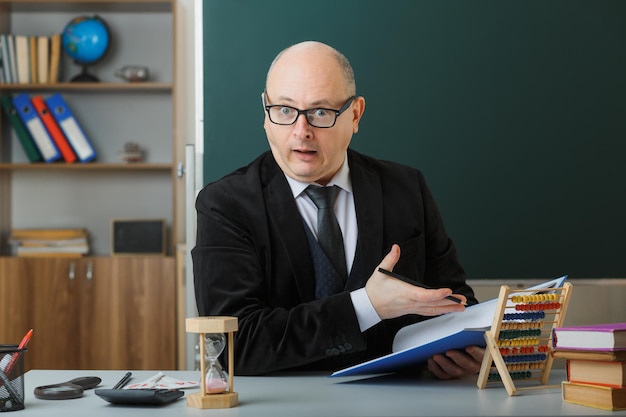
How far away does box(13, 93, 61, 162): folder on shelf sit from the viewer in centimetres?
468

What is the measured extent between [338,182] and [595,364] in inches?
33.2

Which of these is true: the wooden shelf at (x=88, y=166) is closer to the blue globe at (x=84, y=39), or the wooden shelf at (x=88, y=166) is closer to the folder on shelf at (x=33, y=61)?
the folder on shelf at (x=33, y=61)

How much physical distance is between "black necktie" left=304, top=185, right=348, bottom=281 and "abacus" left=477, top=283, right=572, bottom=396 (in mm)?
509

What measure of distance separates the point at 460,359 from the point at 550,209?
141 centimetres

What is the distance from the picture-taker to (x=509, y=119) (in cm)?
277

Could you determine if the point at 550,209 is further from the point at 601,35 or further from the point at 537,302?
the point at 537,302

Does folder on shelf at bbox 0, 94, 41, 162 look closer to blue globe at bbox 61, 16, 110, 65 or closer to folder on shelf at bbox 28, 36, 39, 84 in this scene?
folder on shelf at bbox 28, 36, 39, 84

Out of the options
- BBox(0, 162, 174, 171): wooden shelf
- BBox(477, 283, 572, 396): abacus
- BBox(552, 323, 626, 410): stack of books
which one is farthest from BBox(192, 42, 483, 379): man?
BBox(0, 162, 174, 171): wooden shelf

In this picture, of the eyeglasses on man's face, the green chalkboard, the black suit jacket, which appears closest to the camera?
the black suit jacket

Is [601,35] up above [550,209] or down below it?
above

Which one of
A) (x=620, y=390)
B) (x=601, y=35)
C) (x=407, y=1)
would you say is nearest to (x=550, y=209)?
(x=601, y=35)

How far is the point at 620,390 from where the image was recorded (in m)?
1.22

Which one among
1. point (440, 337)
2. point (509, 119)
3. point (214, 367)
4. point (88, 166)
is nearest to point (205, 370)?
point (214, 367)

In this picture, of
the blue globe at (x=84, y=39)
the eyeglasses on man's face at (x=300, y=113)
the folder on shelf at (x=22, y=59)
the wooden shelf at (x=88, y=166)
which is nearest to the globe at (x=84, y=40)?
the blue globe at (x=84, y=39)
